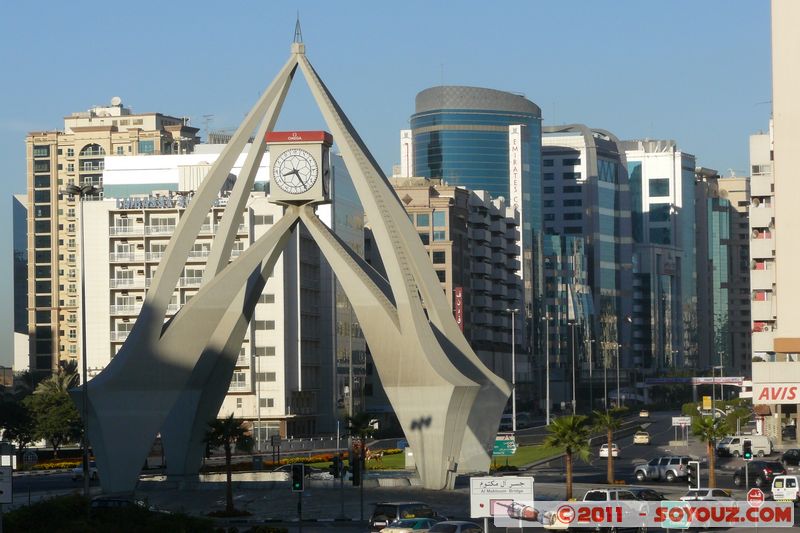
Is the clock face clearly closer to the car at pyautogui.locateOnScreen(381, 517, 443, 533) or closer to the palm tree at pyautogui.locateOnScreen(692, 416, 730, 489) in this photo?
the palm tree at pyautogui.locateOnScreen(692, 416, 730, 489)

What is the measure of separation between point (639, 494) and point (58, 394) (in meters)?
64.0

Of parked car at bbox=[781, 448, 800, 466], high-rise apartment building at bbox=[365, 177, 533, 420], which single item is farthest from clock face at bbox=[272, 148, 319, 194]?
high-rise apartment building at bbox=[365, 177, 533, 420]

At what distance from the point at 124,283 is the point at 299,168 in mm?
59115

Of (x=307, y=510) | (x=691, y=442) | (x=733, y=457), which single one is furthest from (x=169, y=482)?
(x=691, y=442)

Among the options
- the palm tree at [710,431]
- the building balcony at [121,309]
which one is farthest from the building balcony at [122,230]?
the palm tree at [710,431]

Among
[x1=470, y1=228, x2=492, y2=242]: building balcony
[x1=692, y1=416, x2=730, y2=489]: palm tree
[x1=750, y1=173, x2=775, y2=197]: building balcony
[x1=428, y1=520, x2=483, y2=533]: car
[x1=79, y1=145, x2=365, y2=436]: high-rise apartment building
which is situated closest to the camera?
[x1=428, y1=520, x2=483, y2=533]: car

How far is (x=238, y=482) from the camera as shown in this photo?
73062mm

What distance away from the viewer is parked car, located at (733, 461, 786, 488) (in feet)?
239

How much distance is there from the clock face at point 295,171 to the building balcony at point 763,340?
4439 cm

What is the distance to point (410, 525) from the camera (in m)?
47.1

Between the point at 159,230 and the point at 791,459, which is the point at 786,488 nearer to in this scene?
the point at 791,459

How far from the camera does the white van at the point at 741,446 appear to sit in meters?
95.6

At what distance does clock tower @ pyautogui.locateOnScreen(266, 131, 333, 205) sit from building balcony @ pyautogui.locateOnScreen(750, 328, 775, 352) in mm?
43739

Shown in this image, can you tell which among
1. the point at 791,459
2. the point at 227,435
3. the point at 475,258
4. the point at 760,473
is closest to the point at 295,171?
the point at 227,435
